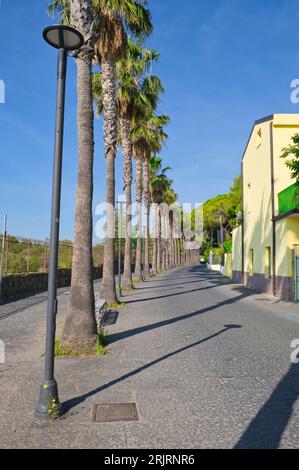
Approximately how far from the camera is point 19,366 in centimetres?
737

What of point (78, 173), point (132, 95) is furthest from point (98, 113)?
point (78, 173)

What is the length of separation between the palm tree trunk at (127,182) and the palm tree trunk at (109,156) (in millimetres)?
6671

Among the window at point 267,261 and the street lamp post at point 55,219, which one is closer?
the street lamp post at point 55,219

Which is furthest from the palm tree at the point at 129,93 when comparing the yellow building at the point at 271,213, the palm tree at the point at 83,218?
the palm tree at the point at 83,218

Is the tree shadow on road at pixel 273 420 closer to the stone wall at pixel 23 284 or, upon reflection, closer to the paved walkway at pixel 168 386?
the paved walkway at pixel 168 386

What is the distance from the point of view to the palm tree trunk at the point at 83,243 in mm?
8391

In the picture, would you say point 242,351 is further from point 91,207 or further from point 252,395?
point 91,207

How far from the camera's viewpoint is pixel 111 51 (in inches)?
517

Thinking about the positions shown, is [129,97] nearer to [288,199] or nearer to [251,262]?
[288,199]

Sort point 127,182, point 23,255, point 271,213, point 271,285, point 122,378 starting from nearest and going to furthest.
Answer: point 122,378, point 23,255, point 271,285, point 271,213, point 127,182

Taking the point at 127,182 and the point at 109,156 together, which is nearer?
the point at 109,156

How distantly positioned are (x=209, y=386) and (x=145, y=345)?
3208 millimetres

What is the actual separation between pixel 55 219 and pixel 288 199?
628 inches

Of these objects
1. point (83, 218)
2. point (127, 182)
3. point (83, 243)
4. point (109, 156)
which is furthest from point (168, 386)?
point (127, 182)
